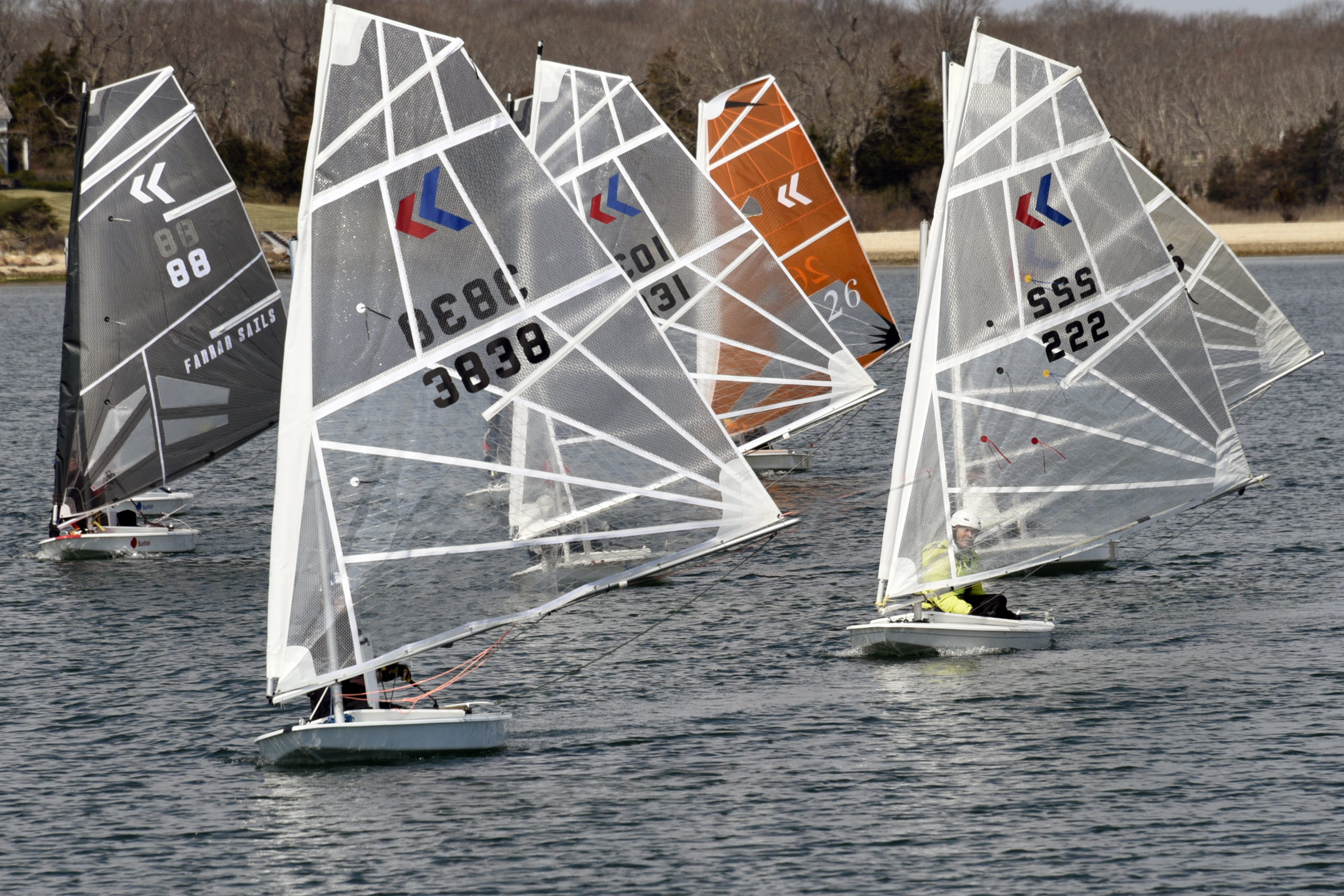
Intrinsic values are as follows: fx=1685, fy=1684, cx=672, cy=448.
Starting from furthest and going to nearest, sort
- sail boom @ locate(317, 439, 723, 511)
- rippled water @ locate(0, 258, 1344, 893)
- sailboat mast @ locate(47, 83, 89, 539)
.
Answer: sailboat mast @ locate(47, 83, 89, 539), sail boom @ locate(317, 439, 723, 511), rippled water @ locate(0, 258, 1344, 893)

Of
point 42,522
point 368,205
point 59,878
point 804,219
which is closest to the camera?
point 59,878

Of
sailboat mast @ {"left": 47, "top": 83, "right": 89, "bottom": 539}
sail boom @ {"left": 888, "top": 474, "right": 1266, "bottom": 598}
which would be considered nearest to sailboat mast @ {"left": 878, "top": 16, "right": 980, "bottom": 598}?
sail boom @ {"left": 888, "top": 474, "right": 1266, "bottom": 598}

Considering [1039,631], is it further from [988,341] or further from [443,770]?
[443,770]

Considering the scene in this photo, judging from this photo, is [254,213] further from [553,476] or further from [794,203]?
[553,476]

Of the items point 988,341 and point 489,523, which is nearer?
point 489,523

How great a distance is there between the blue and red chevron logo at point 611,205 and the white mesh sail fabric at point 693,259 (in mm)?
24

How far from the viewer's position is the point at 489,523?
18891 millimetres

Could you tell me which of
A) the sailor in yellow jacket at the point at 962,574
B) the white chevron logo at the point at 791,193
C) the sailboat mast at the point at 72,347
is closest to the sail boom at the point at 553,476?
the sailor in yellow jacket at the point at 962,574

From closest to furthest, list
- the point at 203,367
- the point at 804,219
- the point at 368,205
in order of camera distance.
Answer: the point at 368,205 → the point at 203,367 → the point at 804,219

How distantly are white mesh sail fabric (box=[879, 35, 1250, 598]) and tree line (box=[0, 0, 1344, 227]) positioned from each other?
102m

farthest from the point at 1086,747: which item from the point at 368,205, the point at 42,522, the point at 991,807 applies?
the point at 42,522

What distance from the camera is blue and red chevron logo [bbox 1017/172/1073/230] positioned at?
24.8 metres

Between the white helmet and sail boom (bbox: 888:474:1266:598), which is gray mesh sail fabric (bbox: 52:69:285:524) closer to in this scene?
the white helmet

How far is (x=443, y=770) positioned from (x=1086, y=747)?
7.81m
